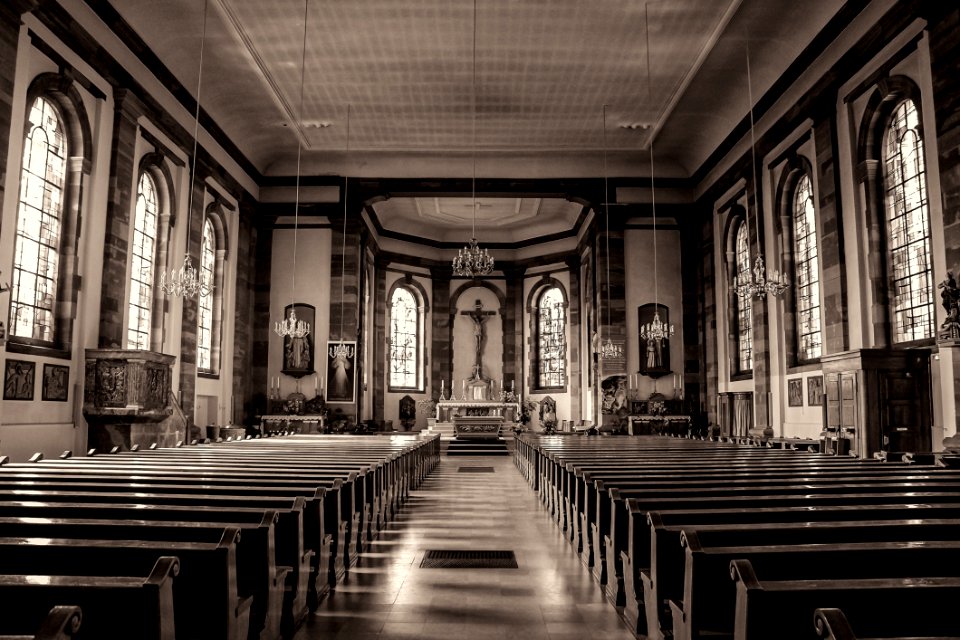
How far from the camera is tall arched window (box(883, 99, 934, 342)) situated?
11.5m

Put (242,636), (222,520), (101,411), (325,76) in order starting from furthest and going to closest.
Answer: (325,76), (101,411), (222,520), (242,636)

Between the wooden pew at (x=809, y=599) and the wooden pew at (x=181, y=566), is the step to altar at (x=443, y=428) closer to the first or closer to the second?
the wooden pew at (x=181, y=566)

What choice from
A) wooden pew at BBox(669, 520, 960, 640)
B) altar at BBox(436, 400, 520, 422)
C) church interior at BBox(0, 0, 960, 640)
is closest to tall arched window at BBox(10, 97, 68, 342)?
church interior at BBox(0, 0, 960, 640)

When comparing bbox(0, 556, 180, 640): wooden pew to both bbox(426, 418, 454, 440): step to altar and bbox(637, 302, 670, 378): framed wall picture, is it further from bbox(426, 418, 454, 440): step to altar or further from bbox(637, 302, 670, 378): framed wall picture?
bbox(426, 418, 454, 440): step to altar

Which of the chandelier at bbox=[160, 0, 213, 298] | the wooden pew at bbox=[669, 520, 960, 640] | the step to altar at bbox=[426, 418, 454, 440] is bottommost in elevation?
the step to altar at bbox=[426, 418, 454, 440]

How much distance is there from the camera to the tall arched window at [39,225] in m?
11.2

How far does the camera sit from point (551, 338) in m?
29.0

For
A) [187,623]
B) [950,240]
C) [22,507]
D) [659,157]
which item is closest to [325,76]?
[659,157]

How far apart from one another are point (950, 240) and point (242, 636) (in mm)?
10237

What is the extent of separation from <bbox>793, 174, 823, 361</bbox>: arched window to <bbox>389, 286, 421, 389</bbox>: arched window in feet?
53.1

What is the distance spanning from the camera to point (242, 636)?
10.3ft

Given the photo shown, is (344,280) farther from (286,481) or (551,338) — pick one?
(286,481)

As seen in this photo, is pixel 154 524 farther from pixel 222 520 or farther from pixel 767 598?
pixel 767 598

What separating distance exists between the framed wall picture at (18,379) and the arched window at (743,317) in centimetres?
1533
